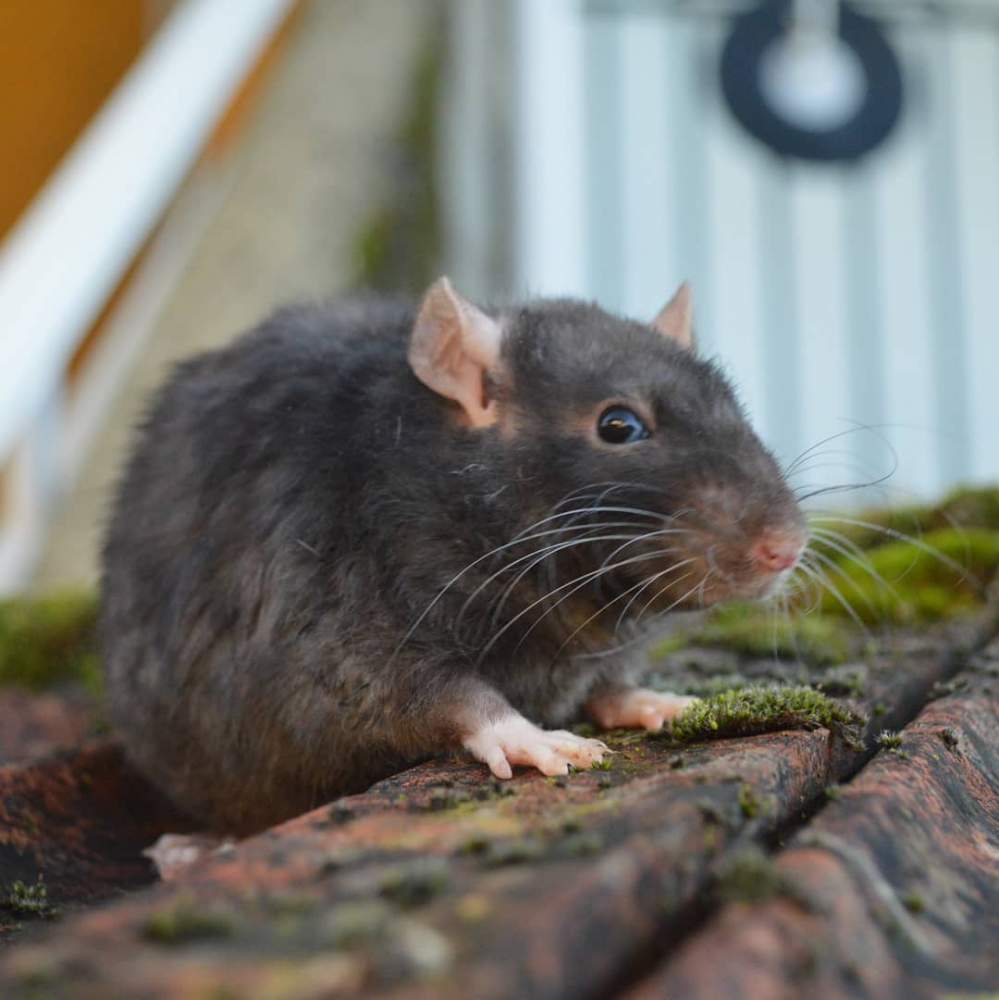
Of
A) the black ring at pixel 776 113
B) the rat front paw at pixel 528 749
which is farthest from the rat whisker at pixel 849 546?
the black ring at pixel 776 113

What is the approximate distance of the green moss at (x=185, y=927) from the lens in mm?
1023

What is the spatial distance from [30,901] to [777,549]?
127 centimetres

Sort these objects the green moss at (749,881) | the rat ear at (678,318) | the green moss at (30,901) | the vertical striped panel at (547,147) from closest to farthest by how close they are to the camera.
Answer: the green moss at (749,881), the green moss at (30,901), the rat ear at (678,318), the vertical striped panel at (547,147)

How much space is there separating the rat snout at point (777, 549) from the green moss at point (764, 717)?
202 mm

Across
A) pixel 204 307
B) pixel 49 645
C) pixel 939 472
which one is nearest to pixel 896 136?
pixel 939 472

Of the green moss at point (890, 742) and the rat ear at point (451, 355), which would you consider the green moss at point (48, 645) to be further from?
the green moss at point (890, 742)

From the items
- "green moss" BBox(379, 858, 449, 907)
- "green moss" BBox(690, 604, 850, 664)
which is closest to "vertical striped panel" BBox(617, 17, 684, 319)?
"green moss" BBox(690, 604, 850, 664)

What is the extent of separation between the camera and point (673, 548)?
2.07 m

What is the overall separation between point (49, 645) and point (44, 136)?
199 inches

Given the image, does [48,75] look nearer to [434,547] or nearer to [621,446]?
[434,547]

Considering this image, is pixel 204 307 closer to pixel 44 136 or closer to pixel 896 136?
pixel 44 136

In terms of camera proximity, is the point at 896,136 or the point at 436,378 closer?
the point at 436,378

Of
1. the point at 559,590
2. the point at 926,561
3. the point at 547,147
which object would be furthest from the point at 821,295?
the point at 559,590

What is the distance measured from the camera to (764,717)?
1.89 meters
